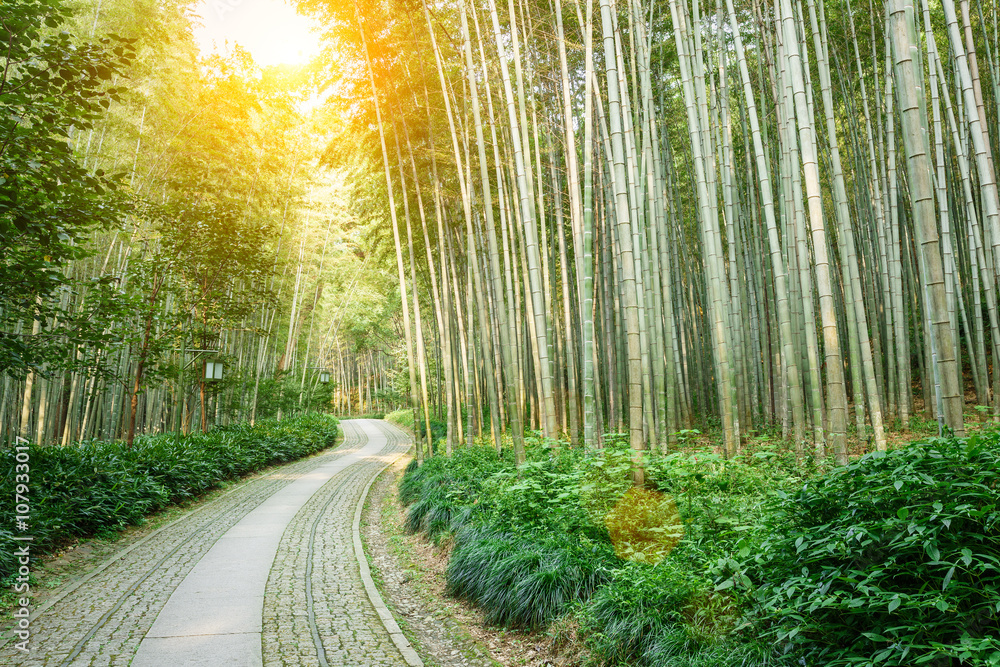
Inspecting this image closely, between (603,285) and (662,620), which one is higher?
(603,285)

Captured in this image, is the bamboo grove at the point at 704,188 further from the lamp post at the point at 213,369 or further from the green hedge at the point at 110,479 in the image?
the lamp post at the point at 213,369

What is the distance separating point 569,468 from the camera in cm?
449

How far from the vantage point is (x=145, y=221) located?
8.16m

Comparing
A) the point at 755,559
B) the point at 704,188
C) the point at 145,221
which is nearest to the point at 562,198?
the point at 704,188

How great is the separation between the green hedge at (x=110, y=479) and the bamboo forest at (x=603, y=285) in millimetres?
51

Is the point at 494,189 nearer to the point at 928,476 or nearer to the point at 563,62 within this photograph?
the point at 563,62

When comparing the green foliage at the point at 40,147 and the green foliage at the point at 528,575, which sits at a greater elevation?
the green foliage at the point at 40,147

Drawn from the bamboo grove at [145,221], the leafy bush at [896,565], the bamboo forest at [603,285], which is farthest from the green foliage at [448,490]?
the bamboo grove at [145,221]

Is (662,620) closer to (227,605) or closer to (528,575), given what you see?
(528,575)

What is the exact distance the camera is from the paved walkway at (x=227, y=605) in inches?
113

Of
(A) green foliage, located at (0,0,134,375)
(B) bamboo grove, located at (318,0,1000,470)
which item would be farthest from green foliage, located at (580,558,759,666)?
(A) green foliage, located at (0,0,134,375)

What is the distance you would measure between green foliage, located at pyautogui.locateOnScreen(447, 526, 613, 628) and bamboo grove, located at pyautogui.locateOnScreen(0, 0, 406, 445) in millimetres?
3758

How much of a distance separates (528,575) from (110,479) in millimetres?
5080

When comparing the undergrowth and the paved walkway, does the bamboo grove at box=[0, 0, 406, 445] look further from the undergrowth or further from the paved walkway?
the undergrowth
